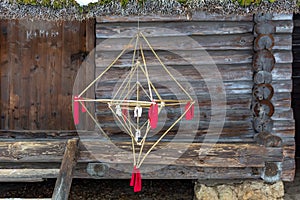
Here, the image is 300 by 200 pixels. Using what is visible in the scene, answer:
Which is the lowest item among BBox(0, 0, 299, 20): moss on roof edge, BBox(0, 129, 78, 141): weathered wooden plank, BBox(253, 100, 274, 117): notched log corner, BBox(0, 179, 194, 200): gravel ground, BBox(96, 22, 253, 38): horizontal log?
BBox(0, 179, 194, 200): gravel ground

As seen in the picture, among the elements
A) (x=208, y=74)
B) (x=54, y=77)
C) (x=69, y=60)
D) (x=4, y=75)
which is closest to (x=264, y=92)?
(x=208, y=74)

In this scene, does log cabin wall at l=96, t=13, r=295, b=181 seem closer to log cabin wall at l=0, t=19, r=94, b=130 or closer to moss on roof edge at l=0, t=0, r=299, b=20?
moss on roof edge at l=0, t=0, r=299, b=20

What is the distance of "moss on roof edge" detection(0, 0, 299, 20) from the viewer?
4324mm

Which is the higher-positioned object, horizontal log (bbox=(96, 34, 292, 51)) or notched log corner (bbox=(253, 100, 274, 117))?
horizontal log (bbox=(96, 34, 292, 51))

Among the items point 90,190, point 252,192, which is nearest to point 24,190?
point 90,190

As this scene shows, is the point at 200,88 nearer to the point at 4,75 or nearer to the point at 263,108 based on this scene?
the point at 263,108

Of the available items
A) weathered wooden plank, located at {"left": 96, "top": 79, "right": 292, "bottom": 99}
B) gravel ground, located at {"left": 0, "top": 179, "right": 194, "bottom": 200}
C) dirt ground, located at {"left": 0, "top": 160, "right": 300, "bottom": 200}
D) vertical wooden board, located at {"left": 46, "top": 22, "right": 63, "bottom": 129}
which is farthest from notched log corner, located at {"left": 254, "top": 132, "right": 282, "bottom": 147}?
vertical wooden board, located at {"left": 46, "top": 22, "right": 63, "bottom": 129}

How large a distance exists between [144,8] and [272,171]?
89.6 inches

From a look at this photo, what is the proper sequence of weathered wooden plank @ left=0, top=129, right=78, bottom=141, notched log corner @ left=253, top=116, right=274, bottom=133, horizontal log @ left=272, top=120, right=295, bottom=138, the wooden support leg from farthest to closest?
weathered wooden plank @ left=0, top=129, right=78, bottom=141, horizontal log @ left=272, top=120, right=295, bottom=138, notched log corner @ left=253, top=116, right=274, bottom=133, the wooden support leg

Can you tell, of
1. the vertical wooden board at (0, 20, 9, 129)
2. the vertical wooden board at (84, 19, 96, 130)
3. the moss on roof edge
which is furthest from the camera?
the vertical wooden board at (0, 20, 9, 129)

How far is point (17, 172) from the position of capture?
4277 millimetres

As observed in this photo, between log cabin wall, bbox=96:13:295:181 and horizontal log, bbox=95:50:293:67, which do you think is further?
horizontal log, bbox=95:50:293:67

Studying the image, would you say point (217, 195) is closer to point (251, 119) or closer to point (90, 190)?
point (251, 119)

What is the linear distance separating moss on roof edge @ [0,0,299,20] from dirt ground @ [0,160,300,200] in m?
2.41
